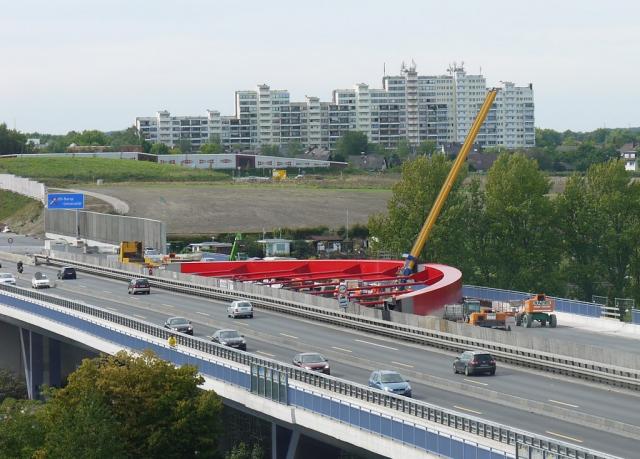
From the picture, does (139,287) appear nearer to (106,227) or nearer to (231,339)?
(231,339)

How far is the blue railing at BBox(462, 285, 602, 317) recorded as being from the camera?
250 ft

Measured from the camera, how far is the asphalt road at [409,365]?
4119 centimetres

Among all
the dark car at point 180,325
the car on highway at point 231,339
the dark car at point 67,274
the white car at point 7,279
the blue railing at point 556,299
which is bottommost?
the dark car at point 67,274

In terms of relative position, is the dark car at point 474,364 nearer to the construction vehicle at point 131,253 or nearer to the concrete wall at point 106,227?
the construction vehicle at point 131,253

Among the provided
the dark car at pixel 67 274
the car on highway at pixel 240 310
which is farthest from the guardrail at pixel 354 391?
the dark car at pixel 67 274

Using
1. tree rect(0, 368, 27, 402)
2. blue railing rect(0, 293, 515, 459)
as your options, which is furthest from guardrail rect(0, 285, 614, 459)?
tree rect(0, 368, 27, 402)

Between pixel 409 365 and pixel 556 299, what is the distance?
26.4 metres

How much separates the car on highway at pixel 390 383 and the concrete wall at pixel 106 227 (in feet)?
285

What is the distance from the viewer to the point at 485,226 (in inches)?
4564

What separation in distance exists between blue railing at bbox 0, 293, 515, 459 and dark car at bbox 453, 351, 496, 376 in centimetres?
946

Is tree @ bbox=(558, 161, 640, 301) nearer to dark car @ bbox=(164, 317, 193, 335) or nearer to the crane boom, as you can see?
the crane boom

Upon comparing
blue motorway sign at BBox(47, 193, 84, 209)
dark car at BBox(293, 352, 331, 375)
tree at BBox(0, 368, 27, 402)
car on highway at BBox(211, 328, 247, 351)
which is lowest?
tree at BBox(0, 368, 27, 402)

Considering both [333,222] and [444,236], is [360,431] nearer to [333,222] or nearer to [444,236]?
[444,236]

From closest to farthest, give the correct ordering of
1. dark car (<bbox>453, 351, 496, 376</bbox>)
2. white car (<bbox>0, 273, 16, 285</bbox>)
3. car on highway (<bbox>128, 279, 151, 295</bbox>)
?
dark car (<bbox>453, 351, 496, 376</bbox>), car on highway (<bbox>128, 279, 151, 295</bbox>), white car (<bbox>0, 273, 16, 285</bbox>)
